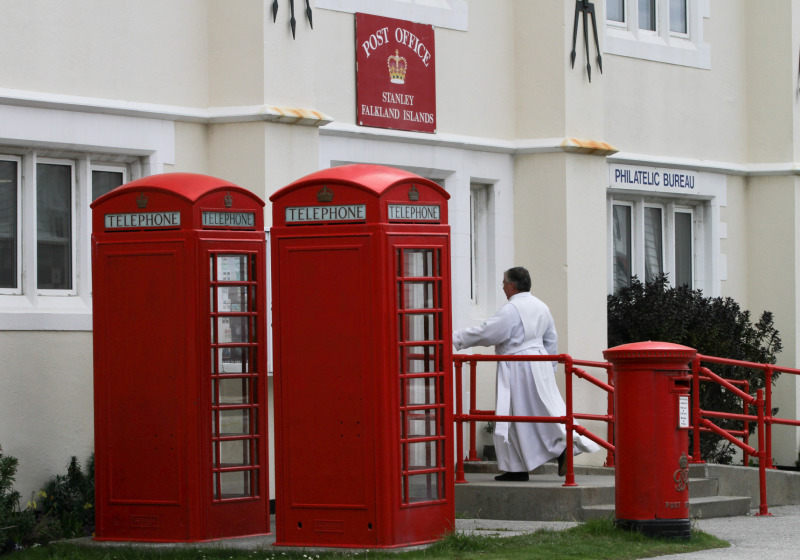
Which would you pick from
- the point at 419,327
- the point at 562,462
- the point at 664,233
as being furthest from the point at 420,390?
the point at 664,233

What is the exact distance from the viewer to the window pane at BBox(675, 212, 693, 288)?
19.2m

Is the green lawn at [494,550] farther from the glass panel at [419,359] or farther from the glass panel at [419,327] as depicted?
the glass panel at [419,327]

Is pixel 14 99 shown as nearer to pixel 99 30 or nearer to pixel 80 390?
pixel 99 30

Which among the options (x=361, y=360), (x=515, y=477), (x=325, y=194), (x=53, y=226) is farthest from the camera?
(x=515, y=477)

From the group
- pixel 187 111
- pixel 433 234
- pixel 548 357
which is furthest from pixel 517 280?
pixel 187 111

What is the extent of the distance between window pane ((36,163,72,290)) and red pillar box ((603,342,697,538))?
16.0 feet

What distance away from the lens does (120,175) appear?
13102 millimetres

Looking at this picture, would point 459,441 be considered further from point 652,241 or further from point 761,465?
point 652,241

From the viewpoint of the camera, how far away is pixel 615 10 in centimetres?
1795

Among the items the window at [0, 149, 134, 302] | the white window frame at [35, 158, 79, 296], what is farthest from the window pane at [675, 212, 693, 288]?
the white window frame at [35, 158, 79, 296]

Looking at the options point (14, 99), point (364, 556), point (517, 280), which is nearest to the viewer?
point (364, 556)

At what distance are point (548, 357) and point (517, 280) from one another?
3.34 feet

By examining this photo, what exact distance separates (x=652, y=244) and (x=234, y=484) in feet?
30.8

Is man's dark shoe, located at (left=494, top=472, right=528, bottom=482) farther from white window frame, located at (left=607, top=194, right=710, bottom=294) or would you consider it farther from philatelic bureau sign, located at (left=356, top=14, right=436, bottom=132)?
white window frame, located at (left=607, top=194, right=710, bottom=294)
